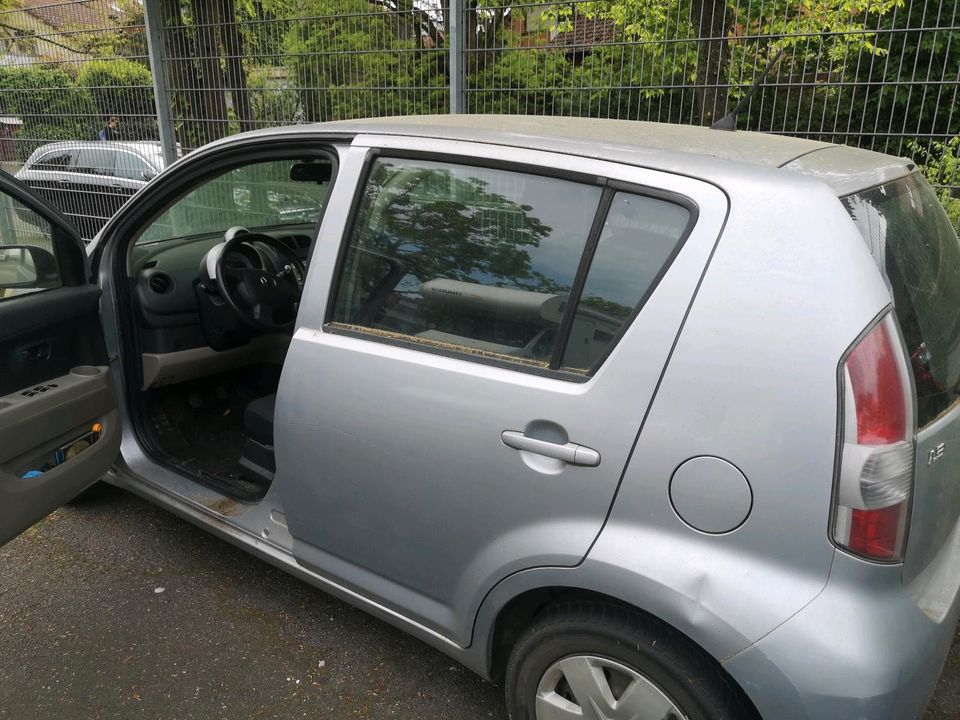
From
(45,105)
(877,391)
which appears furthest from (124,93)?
(877,391)

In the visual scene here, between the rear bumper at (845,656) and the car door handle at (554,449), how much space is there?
487 millimetres

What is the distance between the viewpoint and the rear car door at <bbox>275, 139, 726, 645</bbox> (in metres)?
1.63

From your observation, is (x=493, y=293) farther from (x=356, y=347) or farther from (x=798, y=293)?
(x=798, y=293)

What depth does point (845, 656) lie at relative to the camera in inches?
54.7

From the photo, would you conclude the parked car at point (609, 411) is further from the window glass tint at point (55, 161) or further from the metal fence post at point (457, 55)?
the window glass tint at point (55, 161)

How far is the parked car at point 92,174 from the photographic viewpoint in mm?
6941

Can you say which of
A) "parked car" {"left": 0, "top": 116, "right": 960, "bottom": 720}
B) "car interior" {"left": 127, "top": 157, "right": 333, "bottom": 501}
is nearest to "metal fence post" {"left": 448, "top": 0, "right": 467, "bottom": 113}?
"car interior" {"left": 127, "top": 157, "right": 333, "bottom": 501}

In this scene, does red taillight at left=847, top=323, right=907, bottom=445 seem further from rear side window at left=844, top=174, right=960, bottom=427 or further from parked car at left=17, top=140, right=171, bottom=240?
parked car at left=17, top=140, right=171, bottom=240

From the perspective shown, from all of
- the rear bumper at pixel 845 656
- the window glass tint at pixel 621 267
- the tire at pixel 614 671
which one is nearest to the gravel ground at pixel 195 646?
the tire at pixel 614 671

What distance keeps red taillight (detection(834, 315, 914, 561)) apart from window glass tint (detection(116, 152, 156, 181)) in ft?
22.7

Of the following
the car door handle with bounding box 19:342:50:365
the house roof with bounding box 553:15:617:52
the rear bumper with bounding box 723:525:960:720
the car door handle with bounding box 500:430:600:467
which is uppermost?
the house roof with bounding box 553:15:617:52

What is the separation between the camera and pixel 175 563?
297cm

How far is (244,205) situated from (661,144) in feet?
13.4

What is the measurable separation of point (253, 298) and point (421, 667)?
66.2 inches
